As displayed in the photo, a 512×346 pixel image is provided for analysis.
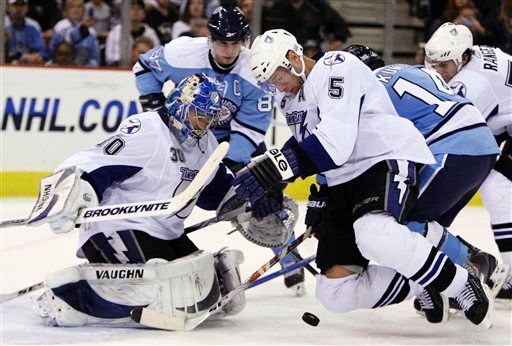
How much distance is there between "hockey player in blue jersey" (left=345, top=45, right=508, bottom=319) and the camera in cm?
384

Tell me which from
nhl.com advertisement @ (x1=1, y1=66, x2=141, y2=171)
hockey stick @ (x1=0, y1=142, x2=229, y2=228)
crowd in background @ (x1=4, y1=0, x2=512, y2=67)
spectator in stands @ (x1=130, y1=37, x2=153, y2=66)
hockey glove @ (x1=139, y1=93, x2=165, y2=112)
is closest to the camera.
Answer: hockey stick @ (x1=0, y1=142, x2=229, y2=228)

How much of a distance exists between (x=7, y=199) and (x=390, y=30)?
2.70 metres

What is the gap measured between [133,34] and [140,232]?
356 centimetres

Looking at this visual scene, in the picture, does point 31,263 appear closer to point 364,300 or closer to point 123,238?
point 123,238

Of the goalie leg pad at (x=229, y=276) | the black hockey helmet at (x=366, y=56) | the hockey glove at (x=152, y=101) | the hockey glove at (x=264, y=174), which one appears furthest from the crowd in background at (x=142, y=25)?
the hockey glove at (x=264, y=174)

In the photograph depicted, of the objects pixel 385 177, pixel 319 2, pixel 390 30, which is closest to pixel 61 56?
pixel 319 2

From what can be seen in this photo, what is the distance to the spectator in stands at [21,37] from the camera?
271 inches

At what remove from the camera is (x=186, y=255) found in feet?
12.7

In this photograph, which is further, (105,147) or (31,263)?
(31,263)

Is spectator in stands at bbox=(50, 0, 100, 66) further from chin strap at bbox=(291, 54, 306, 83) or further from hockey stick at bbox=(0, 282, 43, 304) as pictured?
chin strap at bbox=(291, 54, 306, 83)

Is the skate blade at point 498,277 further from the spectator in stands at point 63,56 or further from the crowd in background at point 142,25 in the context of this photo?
the spectator in stands at point 63,56

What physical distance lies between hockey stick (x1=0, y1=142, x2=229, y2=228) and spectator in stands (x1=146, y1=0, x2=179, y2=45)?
376cm

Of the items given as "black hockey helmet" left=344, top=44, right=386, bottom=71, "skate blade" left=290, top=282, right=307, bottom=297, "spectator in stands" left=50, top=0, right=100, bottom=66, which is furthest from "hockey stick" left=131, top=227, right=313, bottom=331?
"spectator in stands" left=50, top=0, right=100, bottom=66

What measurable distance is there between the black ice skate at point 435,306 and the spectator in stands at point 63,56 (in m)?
3.80
